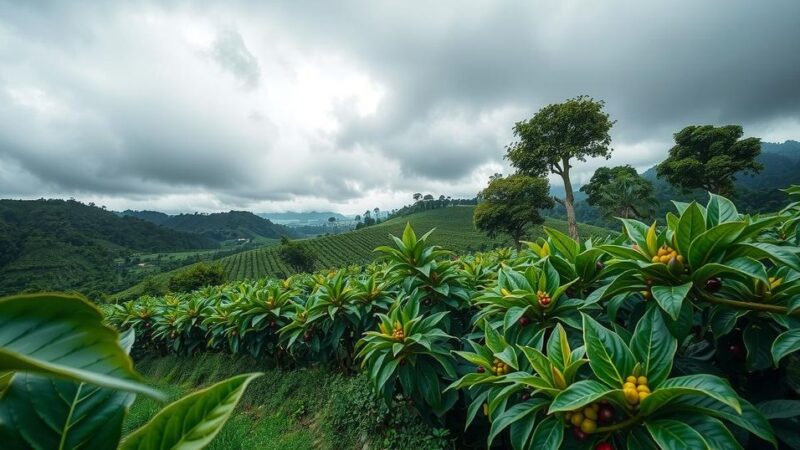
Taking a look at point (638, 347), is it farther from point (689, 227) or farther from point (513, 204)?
point (513, 204)

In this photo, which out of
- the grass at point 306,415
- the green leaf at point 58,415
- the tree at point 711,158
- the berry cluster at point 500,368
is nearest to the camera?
the green leaf at point 58,415

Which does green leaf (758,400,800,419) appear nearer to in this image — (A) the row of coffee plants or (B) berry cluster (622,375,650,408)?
(A) the row of coffee plants

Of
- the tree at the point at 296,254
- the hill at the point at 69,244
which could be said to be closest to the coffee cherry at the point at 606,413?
the tree at the point at 296,254

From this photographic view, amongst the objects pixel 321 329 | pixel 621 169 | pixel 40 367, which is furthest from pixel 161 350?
pixel 621 169

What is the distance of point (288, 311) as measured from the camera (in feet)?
16.2

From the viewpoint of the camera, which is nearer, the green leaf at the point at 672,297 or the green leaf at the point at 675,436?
the green leaf at the point at 675,436

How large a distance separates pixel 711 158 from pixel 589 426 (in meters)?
36.6

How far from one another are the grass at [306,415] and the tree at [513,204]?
2457cm

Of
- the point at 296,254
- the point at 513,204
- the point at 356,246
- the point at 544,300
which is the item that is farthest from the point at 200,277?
Answer: the point at 356,246

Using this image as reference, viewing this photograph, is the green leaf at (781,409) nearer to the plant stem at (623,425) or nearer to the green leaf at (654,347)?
the green leaf at (654,347)

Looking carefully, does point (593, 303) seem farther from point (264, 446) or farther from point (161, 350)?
point (161, 350)

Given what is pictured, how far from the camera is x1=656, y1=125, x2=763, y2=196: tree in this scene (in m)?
26.9

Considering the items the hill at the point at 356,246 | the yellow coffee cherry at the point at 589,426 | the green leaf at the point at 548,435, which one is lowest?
the hill at the point at 356,246

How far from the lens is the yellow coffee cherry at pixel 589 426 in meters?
1.51
